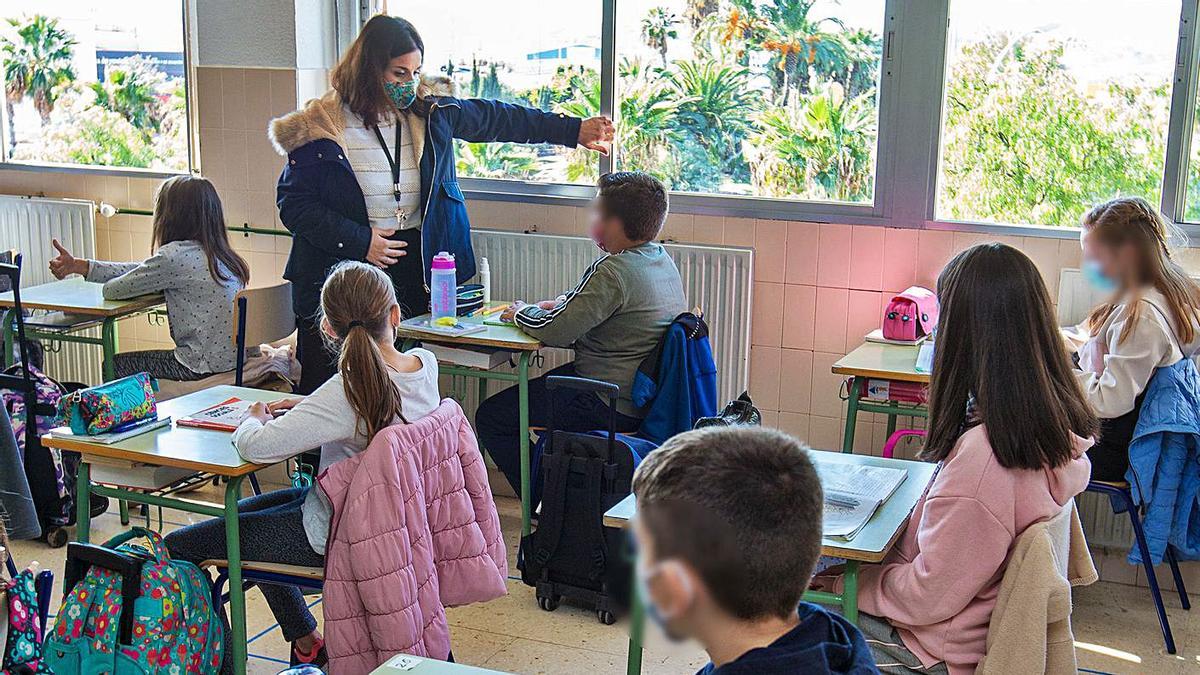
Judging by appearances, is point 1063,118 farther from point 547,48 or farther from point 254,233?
point 254,233

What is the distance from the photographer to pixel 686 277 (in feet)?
14.8

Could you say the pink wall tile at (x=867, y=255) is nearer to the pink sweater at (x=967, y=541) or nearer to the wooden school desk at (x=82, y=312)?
the pink sweater at (x=967, y=541)

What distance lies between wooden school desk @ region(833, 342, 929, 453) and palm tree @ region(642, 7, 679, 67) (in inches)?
54.8

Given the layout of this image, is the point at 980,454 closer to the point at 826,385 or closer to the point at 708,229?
the point at 826,385

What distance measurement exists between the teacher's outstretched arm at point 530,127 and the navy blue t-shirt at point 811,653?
3.28 metres

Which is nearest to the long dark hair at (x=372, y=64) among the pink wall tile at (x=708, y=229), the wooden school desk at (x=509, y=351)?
the wooden school desk at (x=509, y=351)

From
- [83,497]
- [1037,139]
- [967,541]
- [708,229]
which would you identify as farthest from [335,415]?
[1037,139]

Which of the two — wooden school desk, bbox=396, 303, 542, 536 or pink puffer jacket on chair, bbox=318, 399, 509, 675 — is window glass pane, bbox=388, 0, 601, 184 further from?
pink puffer jacket on chair, bbox=318, 399, 509, 675

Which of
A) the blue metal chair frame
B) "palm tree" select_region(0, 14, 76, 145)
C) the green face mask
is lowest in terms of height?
the blue metal chair frame

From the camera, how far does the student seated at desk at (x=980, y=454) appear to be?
213 cm

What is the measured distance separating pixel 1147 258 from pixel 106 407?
111 inches

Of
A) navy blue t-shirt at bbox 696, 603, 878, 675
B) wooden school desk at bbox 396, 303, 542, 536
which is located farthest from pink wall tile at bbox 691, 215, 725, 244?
navy blue t-shirt at bbox 696, 603, 878, 675

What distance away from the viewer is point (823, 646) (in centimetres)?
136

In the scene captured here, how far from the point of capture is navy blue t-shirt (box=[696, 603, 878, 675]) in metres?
1.33
